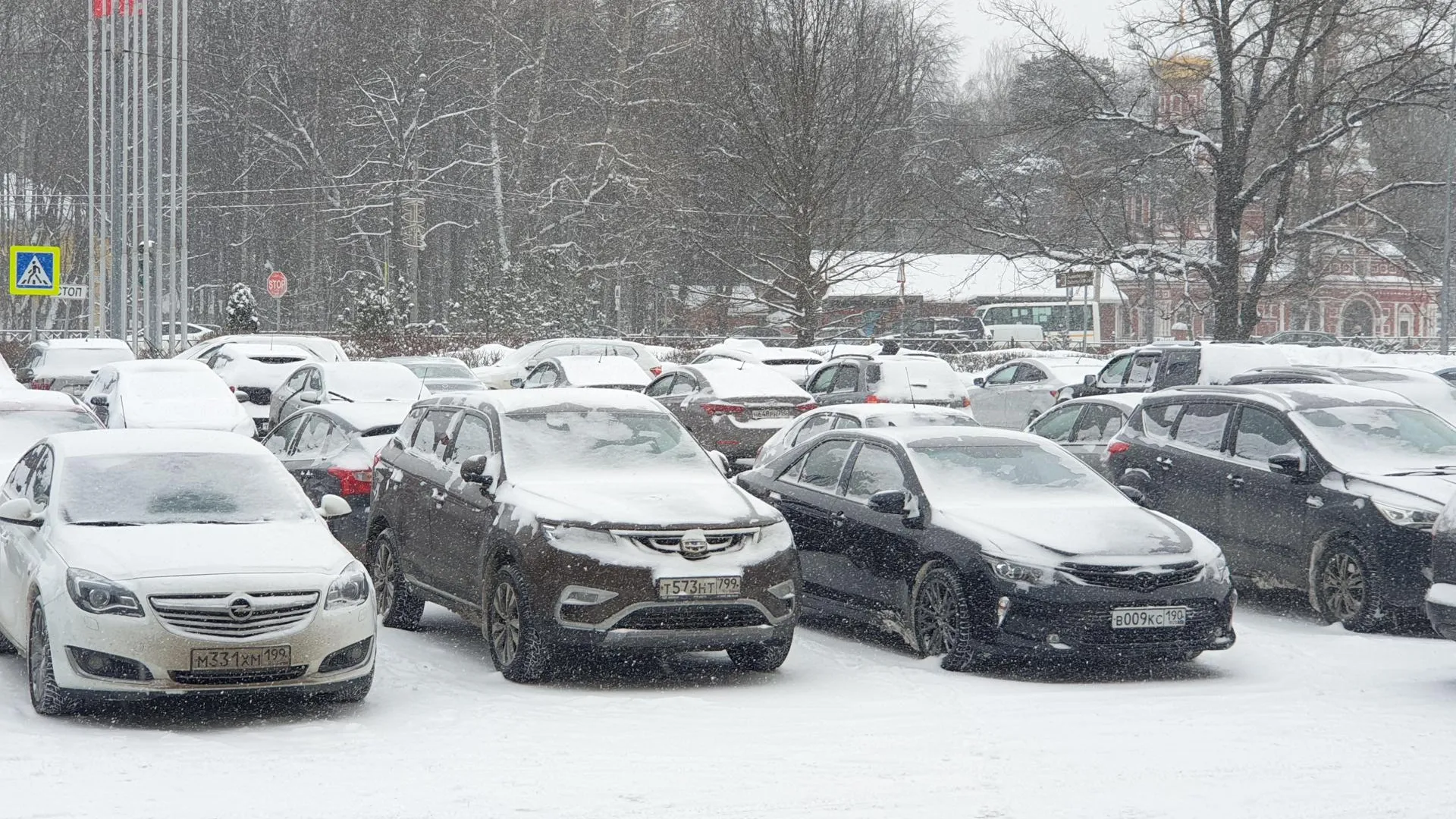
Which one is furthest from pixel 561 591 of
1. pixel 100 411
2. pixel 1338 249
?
pixel 1338 249

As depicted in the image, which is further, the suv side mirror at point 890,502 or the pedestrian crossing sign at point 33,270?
the pedestrian crossing sign at point 33,270

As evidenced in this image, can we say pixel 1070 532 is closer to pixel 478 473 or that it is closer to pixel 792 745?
pixel 792 745

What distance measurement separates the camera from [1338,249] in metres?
47.2

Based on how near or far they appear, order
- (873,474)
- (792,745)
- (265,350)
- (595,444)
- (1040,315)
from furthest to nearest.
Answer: (1040,315) < (265,350) < (873,474) < (595,444) < (792,745)

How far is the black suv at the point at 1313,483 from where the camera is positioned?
12.0 meters

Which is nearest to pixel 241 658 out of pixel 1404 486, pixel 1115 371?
pixel 1404 486

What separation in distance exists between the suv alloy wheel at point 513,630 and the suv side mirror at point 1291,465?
5.58m

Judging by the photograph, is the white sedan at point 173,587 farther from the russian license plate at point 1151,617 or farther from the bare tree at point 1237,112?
the bare tree at point 1237,112

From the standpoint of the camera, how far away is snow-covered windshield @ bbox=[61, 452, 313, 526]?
31.6 feet

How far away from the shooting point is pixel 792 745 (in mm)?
8461

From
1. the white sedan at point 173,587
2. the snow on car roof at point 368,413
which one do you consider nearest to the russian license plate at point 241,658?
the white sedan at point 173,587

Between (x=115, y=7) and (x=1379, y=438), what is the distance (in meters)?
35.7

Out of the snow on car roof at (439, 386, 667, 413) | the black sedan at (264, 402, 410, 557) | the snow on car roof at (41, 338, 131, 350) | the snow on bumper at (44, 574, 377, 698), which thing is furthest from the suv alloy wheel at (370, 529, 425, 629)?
the snow on car roof at (41, 338, 131, 350)

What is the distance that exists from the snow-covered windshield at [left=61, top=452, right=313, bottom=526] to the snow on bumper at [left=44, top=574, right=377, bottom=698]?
0.89 metres
